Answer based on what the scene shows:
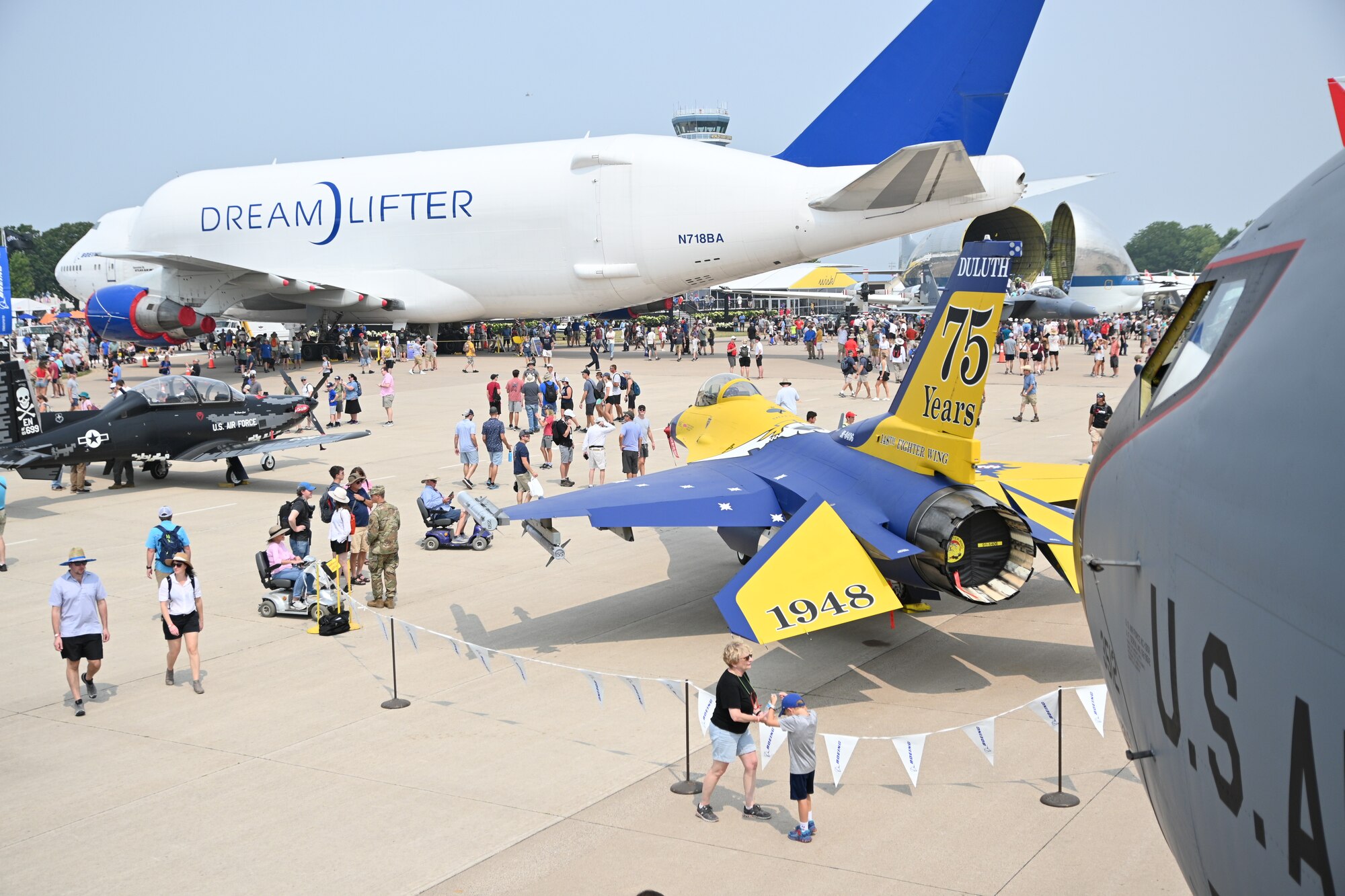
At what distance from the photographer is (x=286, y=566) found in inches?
543

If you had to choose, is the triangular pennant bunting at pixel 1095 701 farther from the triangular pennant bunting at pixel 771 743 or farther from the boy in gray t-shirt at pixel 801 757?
the triangular pennant bunting at pixel 771 743

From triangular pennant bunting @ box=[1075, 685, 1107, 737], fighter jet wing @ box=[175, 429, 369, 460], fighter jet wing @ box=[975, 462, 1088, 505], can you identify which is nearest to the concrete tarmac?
triangular pennant bunting @ box=[1075, 685, 1107, 737]

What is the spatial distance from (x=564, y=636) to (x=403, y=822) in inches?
172

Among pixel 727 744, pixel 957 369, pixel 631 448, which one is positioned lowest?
pixel 727 744

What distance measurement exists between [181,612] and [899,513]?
7079 mm

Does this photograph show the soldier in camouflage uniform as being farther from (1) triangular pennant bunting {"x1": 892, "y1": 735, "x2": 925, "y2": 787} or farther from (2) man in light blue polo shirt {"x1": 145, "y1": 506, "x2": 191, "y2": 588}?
(1) triangular pennant bunting {"x1": 892, "y1": 735, "x2": 925, "y2": 787}

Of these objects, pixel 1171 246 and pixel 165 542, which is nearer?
pixel 165 542

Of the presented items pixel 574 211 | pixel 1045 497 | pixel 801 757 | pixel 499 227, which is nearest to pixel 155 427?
pixel 1045 497

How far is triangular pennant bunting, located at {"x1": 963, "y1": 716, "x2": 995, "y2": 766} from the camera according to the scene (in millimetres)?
7996

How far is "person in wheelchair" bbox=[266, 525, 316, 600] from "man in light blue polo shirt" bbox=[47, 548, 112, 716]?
3069mm

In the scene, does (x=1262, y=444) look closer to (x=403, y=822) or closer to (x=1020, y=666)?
(x=403, y=822)

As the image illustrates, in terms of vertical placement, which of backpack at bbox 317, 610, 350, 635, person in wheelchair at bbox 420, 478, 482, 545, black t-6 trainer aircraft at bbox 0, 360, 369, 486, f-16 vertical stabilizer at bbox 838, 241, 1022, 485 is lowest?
backpack at bbox 317, 610, 350, 635

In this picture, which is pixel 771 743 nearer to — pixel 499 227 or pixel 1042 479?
pixel 1042 479

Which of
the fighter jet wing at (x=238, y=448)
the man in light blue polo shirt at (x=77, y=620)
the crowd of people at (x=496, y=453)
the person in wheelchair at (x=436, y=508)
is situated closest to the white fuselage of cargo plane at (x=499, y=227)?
the crowd of people at (x=496, y=453)
